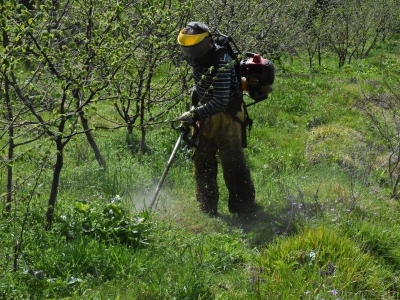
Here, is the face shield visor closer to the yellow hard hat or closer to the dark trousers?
the yellow hard hat

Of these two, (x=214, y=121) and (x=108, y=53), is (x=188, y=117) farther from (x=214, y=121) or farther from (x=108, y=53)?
(x=108, y=53)

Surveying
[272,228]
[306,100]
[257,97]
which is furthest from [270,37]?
[272,228]

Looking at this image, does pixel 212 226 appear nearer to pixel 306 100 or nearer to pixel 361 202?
pixel 361 202

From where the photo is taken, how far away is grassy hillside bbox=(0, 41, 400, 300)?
4.14m

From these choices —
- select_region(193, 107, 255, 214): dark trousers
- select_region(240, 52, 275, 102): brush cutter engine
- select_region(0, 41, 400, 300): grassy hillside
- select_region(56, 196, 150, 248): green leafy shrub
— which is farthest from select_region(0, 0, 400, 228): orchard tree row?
select_region(240, 52, 275, 102): brush cutter engine

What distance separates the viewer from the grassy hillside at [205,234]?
13.6 feet

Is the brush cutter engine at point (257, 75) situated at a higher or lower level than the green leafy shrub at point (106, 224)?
higher

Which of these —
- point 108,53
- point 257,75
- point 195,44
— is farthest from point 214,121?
point 108,53

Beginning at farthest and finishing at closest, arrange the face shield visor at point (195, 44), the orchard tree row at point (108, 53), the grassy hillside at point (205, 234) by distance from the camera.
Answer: the face shield visor at point (195, 44)
the orchard tree row at point (108, 53)
the grassy hillside at point (205, 234)

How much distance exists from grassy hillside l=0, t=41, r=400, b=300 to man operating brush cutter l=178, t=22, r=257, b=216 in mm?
236

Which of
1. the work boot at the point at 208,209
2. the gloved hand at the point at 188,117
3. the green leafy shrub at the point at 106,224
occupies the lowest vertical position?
the work boot at the point at 208,209

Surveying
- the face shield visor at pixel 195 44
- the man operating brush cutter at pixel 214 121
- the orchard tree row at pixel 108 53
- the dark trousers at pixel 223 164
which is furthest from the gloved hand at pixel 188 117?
the face shield visor at pixel 195 44

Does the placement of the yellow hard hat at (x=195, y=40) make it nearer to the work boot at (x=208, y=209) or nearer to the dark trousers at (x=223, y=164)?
the dark trousers at (x=223, y=164)

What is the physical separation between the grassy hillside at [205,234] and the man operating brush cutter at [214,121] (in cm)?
24
